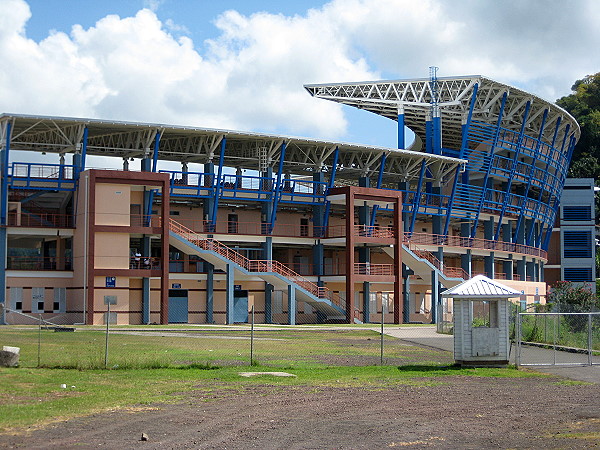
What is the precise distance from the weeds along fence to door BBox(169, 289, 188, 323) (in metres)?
16.4

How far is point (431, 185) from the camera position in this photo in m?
83.0

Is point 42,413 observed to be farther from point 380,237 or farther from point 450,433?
point 380,237

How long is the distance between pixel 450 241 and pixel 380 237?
13732 millimetres

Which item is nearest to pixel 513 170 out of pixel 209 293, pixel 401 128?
pixel 401 128

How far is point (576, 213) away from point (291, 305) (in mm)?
59105

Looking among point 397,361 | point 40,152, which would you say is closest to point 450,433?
point 397,361

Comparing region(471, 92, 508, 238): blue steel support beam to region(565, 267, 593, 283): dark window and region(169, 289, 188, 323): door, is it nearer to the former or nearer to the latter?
region(169, 289, 188, 323): door

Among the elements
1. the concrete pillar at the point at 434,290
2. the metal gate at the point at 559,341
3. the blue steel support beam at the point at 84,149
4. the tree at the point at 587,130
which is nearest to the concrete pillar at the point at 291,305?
the concrete pillar at the point at 434,290

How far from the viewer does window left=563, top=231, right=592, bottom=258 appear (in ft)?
365

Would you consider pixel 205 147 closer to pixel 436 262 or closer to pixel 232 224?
pixel 232 224

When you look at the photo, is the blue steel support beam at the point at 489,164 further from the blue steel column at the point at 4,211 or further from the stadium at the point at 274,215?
the blue steel column at the point at 4,211

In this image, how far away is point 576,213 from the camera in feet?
368

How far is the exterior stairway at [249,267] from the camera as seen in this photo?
62.7 metres

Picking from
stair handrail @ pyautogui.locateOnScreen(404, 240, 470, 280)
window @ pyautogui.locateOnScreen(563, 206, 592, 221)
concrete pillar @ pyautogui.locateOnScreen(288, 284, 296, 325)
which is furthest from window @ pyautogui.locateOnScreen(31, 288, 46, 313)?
window @ pyautogui.locateOnScreen(563, 206, 592, 221)
